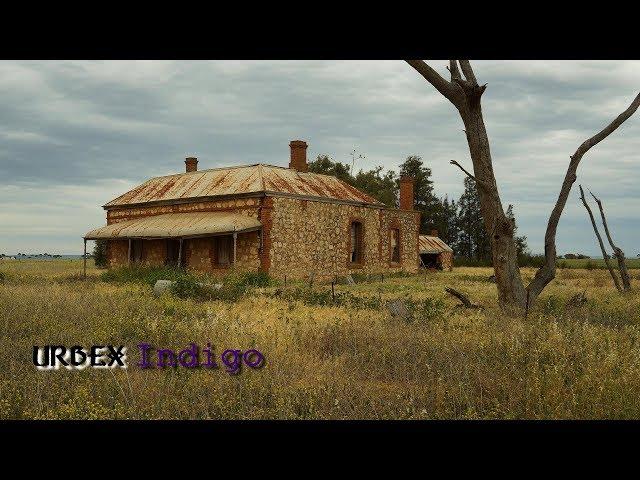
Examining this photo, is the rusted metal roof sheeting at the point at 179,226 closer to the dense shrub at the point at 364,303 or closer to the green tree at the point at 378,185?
the dense shrub at the point at 364,303

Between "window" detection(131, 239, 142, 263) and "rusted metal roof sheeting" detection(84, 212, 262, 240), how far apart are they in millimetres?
950

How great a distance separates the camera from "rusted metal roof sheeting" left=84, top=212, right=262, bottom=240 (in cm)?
2350

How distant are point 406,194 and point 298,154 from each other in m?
7.38

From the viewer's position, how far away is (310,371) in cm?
629

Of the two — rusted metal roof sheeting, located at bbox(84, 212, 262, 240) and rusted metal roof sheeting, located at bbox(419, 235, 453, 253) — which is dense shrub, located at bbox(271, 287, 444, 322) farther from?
rusted metal roof sheeting, located at bbox(419, 235, 453, 253)

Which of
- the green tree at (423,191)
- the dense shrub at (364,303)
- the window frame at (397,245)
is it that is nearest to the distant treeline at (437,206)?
the green tree at (423,191)

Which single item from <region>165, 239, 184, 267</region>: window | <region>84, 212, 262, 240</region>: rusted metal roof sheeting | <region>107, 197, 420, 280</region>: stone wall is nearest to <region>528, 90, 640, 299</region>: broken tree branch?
<region>84, 212, 262, 240</region>: rusted metal roof sheeting

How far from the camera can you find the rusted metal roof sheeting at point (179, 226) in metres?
23.5

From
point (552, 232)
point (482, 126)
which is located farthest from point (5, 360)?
point (552, 232)

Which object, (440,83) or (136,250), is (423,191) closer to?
(136,250)

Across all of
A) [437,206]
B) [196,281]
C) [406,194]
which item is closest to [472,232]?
[437,206]

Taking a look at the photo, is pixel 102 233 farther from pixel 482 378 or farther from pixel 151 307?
pixel 482 378

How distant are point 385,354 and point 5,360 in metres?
4.42

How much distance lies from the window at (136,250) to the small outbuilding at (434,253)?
19925 millimetres
